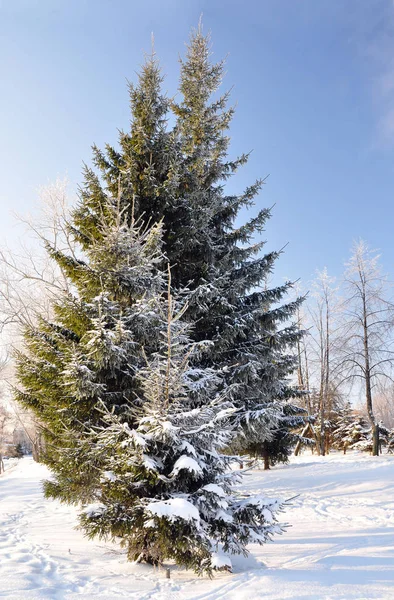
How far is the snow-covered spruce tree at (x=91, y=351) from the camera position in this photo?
4.91 metres

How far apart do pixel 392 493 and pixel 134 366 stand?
790 centimetres

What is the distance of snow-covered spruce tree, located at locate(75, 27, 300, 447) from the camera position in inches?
271

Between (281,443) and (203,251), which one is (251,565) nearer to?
(203,251)

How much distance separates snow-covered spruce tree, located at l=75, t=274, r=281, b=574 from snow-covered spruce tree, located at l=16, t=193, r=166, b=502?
25.4 inches

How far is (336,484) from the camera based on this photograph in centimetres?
1054

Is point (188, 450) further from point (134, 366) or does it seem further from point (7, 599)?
point (7, 599)

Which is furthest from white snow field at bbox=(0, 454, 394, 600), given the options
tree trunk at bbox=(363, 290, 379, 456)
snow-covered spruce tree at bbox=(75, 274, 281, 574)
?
tree trunk at bbox=(363, 290, 379, 456)

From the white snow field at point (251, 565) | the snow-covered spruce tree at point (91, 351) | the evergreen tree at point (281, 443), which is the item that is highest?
the snow-covered spruce tree at point (91, 351)

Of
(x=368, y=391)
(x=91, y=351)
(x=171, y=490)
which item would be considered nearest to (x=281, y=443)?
(x=368, y=391)

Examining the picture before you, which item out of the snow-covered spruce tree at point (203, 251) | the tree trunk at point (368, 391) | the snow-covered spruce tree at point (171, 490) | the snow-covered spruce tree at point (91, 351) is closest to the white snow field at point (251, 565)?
the snow-covered spruce tree at point (171, 490)

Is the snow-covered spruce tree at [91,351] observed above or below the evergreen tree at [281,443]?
above

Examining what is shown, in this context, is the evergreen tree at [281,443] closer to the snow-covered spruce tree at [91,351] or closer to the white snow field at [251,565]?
the white snow field at [251,565]

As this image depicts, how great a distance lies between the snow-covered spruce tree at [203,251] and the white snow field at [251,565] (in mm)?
2315

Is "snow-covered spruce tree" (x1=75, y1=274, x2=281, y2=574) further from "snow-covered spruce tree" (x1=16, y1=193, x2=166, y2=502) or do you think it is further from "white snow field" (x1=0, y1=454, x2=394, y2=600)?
"snow-covered spruce tree" (x1=16, y1=193, x2=166, y2=502)
